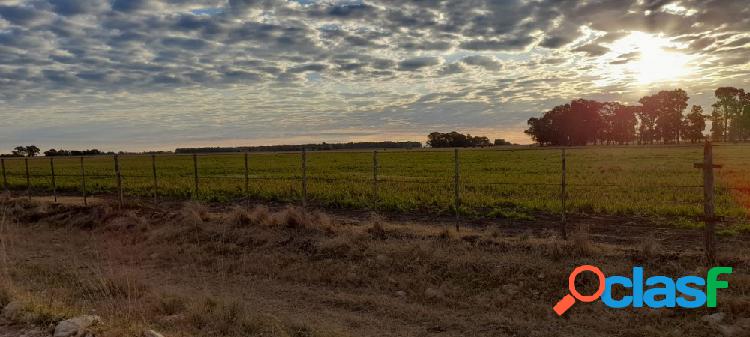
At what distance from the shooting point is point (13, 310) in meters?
6.25

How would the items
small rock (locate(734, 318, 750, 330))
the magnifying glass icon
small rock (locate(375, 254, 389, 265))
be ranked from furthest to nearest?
1. small rock (locate(375, 254, 389, 265))
2. the magnifying glass icon
3. small rock (locate(734, 318, 750, 330))

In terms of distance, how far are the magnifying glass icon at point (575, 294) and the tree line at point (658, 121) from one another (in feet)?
410

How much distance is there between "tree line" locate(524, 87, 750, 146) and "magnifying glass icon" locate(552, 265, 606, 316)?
→ 4917 inches

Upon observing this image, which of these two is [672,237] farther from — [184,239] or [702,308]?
[184,239]

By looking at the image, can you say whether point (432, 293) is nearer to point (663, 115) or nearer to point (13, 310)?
point (13, 310)

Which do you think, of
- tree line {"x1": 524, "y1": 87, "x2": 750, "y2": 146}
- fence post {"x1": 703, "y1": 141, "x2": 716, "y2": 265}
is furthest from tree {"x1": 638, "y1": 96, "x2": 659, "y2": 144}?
fence post {"x1": 703, "y1": 141, "x2": 716, "y2": 265}

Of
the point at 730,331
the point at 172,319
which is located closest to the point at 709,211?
the point at 730,331

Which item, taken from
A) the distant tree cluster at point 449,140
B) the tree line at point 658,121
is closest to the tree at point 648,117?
the tree line at point 658,121

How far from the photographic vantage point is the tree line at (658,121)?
125 meters

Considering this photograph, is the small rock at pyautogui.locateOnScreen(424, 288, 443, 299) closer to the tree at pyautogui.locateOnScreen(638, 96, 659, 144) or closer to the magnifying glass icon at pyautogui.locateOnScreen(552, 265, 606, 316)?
the magnifying glass icon at pyautogui.locateOnScreen(552, 265, 606, 316)

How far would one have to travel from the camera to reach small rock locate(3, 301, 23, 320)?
241 inches

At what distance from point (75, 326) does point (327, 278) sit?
15.4 feet

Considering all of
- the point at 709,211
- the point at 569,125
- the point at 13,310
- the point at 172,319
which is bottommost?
the point at 172,319

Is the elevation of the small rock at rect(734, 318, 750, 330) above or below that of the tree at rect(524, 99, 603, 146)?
below
